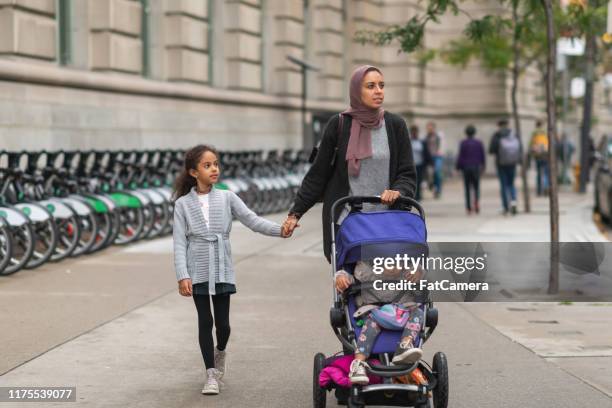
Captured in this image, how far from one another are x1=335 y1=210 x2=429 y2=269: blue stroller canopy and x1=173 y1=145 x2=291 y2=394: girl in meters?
0.74

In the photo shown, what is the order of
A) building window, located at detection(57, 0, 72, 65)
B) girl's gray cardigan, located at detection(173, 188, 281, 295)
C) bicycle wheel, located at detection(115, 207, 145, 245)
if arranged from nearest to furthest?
girl's gray cardigan, located at detection(173, 188, 281, 295)
bicycle wheel, located at detection(115, 207, 145, 245)
building window, located at detection(57, 0, 72, 65)

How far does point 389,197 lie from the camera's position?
623 cm

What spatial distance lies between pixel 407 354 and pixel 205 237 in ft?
5.35

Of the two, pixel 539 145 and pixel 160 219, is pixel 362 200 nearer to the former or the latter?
pixel 160 219

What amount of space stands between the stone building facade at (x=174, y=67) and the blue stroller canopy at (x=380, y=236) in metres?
10.2

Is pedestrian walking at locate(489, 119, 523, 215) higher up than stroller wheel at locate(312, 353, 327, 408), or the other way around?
pedestrian walking at locate(489, 119, 523, 215)

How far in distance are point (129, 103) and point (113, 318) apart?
10.6 m

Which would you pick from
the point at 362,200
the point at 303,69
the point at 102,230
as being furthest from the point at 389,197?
the point at 303,69

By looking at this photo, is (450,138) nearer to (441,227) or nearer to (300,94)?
(300,94)

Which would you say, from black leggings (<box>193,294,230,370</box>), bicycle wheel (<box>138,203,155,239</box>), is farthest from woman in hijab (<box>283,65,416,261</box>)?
bicycle wheel (<box>138,203,155,239</box>)

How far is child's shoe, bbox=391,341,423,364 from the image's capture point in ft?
18.6

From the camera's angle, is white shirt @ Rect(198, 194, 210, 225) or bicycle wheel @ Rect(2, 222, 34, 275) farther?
bicycle wheel @ Rect(2, 222, 34, 275)

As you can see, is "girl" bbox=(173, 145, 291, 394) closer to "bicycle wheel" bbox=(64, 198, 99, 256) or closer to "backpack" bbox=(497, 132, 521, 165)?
"bicycle wheel" bbox=(64, 198, 99, 256)

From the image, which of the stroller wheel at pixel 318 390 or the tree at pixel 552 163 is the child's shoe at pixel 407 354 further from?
the tree at pixel 552 163
